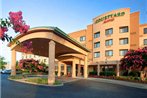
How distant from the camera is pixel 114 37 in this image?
161 feet

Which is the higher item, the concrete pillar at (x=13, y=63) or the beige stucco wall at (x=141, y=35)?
the beige stucco wall at (x=141, y=35)

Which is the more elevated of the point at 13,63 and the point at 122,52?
the point at 122,52

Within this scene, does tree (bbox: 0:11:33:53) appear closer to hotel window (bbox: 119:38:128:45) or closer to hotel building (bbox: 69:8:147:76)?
hotel building (bbox: 69:8:147:76)

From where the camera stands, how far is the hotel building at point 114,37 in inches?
1816

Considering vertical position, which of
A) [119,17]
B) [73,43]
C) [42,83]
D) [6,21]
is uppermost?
[119,17]

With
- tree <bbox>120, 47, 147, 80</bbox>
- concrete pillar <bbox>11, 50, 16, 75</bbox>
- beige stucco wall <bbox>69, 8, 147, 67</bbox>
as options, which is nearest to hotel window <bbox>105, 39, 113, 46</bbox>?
beige stucco wall <bbox>69, 8, 147, 67</bbox>

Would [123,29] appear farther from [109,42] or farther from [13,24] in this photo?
[13,24]

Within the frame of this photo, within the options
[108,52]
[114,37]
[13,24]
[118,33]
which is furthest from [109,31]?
[13,24]

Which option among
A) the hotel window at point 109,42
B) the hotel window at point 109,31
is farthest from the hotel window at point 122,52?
the hotel window at point 109,31

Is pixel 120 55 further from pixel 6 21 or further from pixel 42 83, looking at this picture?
pixel 6 21

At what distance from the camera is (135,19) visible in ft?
152

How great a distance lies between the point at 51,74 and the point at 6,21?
2063 cm

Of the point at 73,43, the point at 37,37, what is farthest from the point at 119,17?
the point at 37,37

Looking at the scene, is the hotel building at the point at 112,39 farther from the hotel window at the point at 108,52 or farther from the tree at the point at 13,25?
the tree at the point at 13,25
